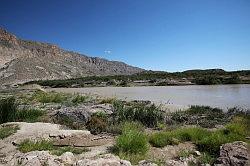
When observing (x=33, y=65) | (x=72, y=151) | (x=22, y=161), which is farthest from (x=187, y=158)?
(x=33, y=65)

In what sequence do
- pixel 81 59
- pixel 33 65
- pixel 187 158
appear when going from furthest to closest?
pixel 81 59 < pixel 33 65 < pixel 187 158

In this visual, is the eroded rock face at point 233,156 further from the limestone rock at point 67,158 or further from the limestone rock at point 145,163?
the limestone rock at point 67,158

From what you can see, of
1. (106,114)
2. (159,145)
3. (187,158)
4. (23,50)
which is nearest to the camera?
(187,158)

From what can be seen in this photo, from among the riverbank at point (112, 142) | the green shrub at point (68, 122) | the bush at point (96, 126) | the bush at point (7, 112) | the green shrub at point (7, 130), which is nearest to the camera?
the riverbank at point (112, 142)

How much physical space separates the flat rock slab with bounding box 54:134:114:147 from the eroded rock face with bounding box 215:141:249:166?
339 cm

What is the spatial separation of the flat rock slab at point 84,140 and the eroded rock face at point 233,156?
133 inches

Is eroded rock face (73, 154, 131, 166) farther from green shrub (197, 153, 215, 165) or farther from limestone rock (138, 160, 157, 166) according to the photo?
green shrub (197, 153, 215, 165)

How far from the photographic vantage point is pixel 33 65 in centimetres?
10906

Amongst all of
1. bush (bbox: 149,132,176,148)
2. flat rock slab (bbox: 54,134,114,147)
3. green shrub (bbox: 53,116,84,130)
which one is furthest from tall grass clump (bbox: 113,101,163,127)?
bush (bbox: 149,132,176,148)

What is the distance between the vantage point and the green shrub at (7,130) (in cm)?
1040

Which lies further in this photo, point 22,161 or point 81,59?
point 81,59

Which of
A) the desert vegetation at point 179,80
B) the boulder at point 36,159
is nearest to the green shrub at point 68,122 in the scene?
the boulder at point 36,159

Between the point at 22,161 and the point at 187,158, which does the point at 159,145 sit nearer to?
the point at 187,158

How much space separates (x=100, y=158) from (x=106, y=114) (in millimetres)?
7077
